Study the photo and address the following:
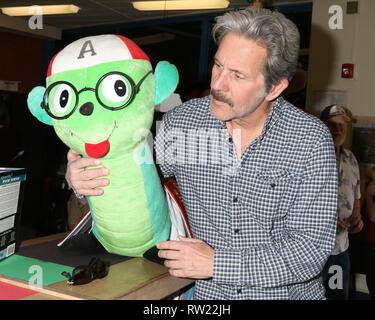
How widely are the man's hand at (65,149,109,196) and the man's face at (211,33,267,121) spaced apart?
1.10ft

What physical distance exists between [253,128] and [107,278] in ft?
1.87

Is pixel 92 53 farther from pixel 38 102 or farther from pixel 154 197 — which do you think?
pixel 154 197

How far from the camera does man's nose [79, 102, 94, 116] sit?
3.08 ft

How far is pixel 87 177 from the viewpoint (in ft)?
3.24

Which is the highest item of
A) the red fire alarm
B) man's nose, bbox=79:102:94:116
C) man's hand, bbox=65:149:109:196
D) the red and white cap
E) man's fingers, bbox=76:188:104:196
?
the red fire alarm

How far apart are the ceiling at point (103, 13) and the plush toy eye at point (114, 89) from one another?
3.36 meters

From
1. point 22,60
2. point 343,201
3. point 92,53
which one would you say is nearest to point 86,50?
point 92,53

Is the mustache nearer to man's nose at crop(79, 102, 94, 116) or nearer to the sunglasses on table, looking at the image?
man's nose at crop(79, 102, 94, 116)

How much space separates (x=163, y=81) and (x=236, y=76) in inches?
7.6

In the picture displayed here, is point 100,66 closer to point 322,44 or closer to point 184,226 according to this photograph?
point 184,226

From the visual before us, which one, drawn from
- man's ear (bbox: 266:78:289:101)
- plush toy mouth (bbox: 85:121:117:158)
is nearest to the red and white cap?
plush toy mouth (bbox: 85:121:117:158)

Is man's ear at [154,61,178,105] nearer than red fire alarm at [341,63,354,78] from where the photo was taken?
Yes

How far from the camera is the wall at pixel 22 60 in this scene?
436cm

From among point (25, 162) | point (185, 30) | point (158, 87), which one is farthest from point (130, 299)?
point (185, 30)
